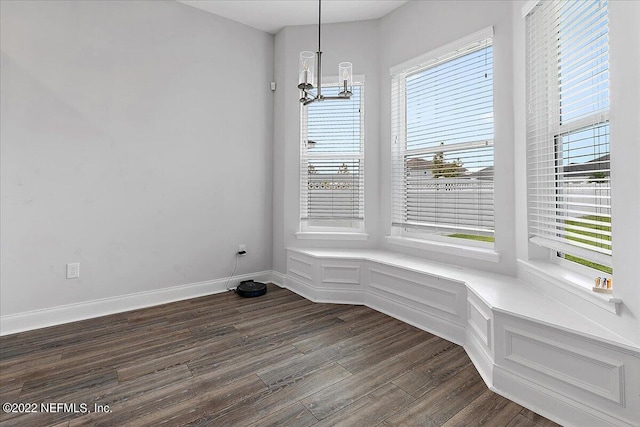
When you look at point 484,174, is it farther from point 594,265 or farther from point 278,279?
point 278,279

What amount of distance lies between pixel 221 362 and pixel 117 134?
2.26m

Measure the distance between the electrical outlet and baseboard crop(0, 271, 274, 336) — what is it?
248 millimetres

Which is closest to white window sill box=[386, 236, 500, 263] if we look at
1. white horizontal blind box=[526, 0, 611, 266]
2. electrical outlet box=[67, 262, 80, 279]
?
white horizontal blind box=[526, 0, 611, 266]

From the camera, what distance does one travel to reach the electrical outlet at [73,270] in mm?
2803

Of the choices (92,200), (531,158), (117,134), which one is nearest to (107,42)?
(117,134)

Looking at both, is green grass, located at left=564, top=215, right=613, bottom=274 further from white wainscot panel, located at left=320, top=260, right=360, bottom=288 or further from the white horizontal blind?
white wainscot panel, located at left=320, top=260, right=360, bottom=288

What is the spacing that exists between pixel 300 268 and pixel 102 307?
1890 mm

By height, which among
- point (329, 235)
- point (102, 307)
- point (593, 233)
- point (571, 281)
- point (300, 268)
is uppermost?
point (593, 233)

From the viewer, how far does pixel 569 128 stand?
1.99 metres

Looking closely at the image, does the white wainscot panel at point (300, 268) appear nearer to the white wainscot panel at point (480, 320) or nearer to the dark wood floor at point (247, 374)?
the dark wood floor at point (247, 374)

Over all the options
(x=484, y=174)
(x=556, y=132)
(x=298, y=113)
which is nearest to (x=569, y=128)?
(x=556, y=132)

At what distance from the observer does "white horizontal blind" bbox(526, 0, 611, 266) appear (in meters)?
1.74

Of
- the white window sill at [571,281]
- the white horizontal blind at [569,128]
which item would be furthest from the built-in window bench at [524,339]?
the white horizontal blind at [569,128]

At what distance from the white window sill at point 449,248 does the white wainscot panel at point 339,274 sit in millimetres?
526
